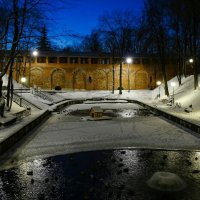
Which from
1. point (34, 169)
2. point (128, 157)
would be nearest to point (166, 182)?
point (128, 157)

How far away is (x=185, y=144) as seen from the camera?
1198cm

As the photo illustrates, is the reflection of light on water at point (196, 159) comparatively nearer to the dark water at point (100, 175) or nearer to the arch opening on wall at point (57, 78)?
the dark water at point (100, 175)

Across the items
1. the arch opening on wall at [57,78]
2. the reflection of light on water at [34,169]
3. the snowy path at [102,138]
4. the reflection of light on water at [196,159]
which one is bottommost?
the reflection of light on water at [34,169]

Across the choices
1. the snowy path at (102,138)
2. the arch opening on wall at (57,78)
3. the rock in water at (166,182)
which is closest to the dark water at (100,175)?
the rock in water at (166,182)

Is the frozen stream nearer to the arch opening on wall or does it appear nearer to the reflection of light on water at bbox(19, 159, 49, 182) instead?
the reflection of light on water at bbox(19, 159, 49, 182)

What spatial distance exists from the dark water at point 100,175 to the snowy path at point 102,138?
84cm

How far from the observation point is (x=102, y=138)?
42.9 feet

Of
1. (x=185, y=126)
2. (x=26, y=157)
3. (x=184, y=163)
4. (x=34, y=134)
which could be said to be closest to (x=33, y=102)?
(x=34, y=134)

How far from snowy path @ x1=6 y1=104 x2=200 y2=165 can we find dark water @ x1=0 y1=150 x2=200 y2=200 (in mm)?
841

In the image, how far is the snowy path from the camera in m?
11.3

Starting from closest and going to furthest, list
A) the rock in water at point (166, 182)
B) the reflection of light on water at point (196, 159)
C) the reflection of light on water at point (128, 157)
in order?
the rock in water at point (166, 182) < the reflection of light on water at point (196, 159) < the reflection of light on water at point (128, 157)

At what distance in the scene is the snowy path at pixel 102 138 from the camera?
1134cm

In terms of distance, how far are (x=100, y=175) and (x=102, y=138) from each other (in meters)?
4.84

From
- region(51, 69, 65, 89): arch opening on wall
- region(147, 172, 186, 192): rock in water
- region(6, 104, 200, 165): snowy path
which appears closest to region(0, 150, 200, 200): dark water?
region(147, 172, 186, 192): rock in water
